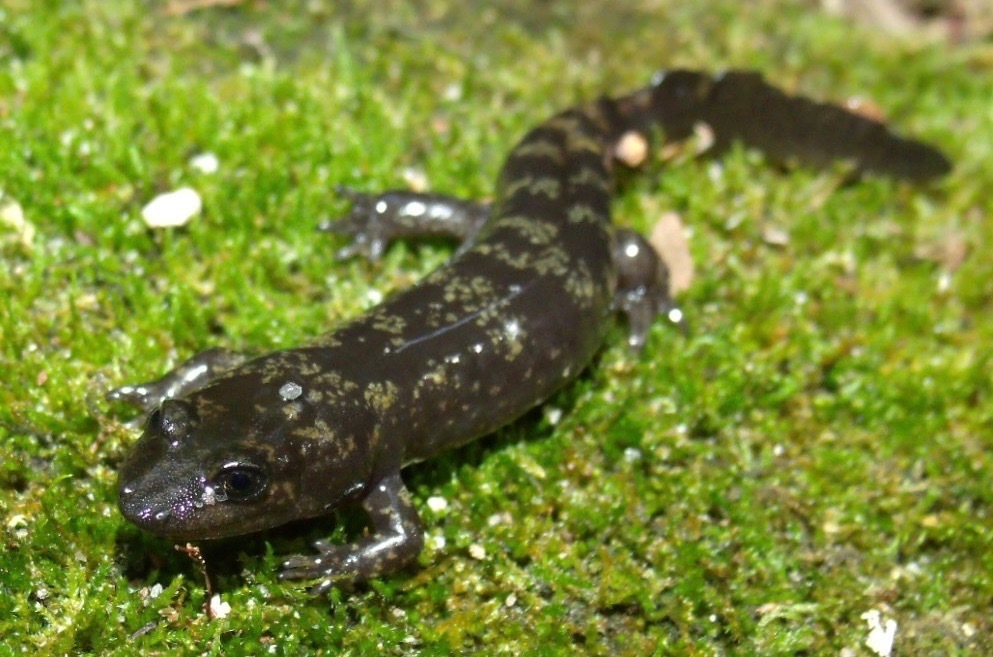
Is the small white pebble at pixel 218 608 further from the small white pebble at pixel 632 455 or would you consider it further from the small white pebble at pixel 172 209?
the small white pebble at pixel 172 209

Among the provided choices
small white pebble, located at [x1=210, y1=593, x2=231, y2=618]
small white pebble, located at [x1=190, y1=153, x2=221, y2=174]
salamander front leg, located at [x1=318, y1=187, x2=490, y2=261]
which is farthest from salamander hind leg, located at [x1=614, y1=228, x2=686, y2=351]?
small white pebble, located at [x1=210, y1=593, x2=231, y2=618]

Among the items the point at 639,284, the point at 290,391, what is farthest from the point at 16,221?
the point at 639,284

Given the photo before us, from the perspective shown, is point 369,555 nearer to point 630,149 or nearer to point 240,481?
point 240,481

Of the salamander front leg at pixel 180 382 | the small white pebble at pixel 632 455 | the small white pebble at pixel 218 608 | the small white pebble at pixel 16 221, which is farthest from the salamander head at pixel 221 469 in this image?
the small white pebble at pixel 16 221

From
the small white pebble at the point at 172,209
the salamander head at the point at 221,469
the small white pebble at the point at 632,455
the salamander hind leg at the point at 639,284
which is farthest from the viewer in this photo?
the salamander hind leg at the point at 639,284

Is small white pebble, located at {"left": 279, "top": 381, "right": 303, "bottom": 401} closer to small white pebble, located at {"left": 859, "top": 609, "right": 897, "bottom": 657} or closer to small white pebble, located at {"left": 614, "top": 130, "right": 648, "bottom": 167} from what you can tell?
small white pebble, located at {"left": 859, "top": 609, "right": 897, "bottom": 657}

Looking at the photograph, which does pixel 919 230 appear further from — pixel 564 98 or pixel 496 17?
pixel 496 17
